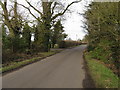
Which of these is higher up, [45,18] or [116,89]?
[45,18]

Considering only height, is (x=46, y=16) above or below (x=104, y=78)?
above

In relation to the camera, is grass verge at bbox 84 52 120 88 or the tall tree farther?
the tall tree

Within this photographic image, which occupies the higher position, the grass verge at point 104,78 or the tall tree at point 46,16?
the tall tree at point 46,16

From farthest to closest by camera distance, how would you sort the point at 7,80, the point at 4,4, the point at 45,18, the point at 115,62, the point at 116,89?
the point at 45,18
the point at 4,4
the point at 115,62
the point at 7,80
the point at 116,89

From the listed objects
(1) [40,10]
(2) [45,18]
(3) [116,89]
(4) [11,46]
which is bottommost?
(3) [116,89]

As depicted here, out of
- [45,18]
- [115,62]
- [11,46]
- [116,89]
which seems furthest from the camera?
[45,18]

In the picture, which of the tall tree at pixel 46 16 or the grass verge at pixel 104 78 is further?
the tall tree at pixel 46 16

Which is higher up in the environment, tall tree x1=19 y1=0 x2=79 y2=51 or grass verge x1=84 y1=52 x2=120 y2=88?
tall tree x1=19 y1=0 x2=79 y2=51

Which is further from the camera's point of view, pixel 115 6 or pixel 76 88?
pixel 115 6

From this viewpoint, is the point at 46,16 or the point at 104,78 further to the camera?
the point at 46,16

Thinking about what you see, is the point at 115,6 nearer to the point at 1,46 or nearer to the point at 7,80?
the point at 7,80

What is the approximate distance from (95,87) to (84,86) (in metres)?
0.45

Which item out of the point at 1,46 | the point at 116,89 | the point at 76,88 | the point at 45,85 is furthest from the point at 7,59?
the point at 116,89

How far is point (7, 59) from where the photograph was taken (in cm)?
1146
